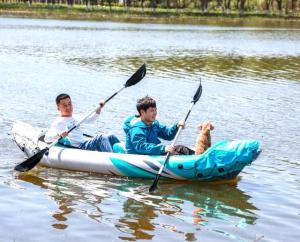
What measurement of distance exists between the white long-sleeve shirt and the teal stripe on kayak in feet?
3.63

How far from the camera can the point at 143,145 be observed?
1015cm

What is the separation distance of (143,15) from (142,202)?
7898 centimetres

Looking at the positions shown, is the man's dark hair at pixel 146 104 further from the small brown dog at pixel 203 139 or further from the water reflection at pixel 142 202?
the water reflection at pixel 142 202

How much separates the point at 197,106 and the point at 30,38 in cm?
2633

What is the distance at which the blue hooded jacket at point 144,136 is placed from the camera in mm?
10102

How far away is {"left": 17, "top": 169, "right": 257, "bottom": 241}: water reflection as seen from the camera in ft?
26.0

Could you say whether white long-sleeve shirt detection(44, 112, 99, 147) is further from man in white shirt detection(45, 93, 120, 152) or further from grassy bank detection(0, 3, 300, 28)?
grassy bank detection(0, 3, 300, 28)

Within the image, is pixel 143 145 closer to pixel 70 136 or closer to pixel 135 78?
pixel 70 136

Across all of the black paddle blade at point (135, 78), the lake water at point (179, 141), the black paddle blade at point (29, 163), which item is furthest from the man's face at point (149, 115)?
the black paddle blade at point (135, 78)

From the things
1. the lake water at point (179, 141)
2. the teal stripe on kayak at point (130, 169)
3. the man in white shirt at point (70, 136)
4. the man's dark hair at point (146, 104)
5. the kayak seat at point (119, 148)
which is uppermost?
the man's dark hair at point (146, 104)

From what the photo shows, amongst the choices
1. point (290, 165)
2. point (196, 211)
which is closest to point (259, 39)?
point (290, 165)

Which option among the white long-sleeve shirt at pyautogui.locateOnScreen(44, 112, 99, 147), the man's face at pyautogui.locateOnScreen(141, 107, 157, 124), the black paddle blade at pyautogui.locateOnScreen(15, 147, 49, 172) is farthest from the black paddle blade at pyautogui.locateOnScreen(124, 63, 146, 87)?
the black paddle blade at pyautogui.locateOnScreen(15, 147, 49, 172)

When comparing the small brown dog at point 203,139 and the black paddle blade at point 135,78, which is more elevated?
the black paddle blade at point 135,78

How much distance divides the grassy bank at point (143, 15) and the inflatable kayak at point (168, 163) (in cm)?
6769
